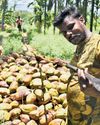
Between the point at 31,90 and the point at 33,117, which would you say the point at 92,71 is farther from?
the point at 31,90

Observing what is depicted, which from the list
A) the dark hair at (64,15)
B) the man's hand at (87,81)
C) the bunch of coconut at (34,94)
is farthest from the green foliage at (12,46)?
the man's hand at (87,81)

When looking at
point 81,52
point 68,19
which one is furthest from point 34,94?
point 68,19

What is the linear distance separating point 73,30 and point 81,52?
0.67 ft

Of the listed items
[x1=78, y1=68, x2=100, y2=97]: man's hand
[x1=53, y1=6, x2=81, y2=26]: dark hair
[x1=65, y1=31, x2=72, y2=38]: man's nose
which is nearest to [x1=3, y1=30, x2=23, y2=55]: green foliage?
[x1=53, y1=6, x2=81, y2=26]: dark hair

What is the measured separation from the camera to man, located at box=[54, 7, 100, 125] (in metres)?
2.44

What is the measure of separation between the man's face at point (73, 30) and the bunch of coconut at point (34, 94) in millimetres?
1378

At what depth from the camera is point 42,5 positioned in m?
35.5

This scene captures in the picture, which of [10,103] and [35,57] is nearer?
[10,103]

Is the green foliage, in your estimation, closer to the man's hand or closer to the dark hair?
the dark hair

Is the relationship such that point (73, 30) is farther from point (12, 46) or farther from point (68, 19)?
point (12, 46)

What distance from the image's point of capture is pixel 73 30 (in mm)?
2438

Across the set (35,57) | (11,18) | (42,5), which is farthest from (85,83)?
(11,18)

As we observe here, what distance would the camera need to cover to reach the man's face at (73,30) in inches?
95.8

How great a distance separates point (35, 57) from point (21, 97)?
4.04 ft
